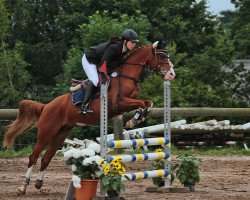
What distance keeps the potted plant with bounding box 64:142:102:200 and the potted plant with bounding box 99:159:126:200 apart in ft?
0.32

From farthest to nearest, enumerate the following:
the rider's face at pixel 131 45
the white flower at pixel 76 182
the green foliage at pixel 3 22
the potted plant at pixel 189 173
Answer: the green foliage at pixel 3 22, the rider's face at pixel 131 45, the potted plant at pixel 189 173, the white flower at pixel 76 182

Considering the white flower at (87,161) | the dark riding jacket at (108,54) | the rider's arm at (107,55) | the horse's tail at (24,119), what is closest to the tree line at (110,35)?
the horse's tail at (24,119)

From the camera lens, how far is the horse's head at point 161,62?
944 centimetres

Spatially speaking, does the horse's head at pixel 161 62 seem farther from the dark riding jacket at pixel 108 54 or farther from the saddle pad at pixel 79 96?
the saddle pad at pixel 79 96

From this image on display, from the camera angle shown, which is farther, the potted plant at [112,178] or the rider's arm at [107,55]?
the rider's arm at [107,55]

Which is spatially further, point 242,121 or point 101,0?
point 101,0

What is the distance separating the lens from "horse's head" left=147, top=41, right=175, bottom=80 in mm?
9438

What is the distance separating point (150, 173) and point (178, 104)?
11.2 meters

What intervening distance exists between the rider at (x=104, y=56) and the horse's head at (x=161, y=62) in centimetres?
35

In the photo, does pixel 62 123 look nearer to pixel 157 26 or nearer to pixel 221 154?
pixel 221 154

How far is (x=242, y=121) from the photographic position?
21.6 meters

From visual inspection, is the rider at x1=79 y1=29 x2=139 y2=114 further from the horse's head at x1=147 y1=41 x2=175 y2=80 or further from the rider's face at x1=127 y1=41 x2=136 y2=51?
the horse's head at x1=147 y1=41 x2=175 y2=80

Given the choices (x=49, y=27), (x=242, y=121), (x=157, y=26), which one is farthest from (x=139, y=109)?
(x=49, y=27)

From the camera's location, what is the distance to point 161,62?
9547mm
